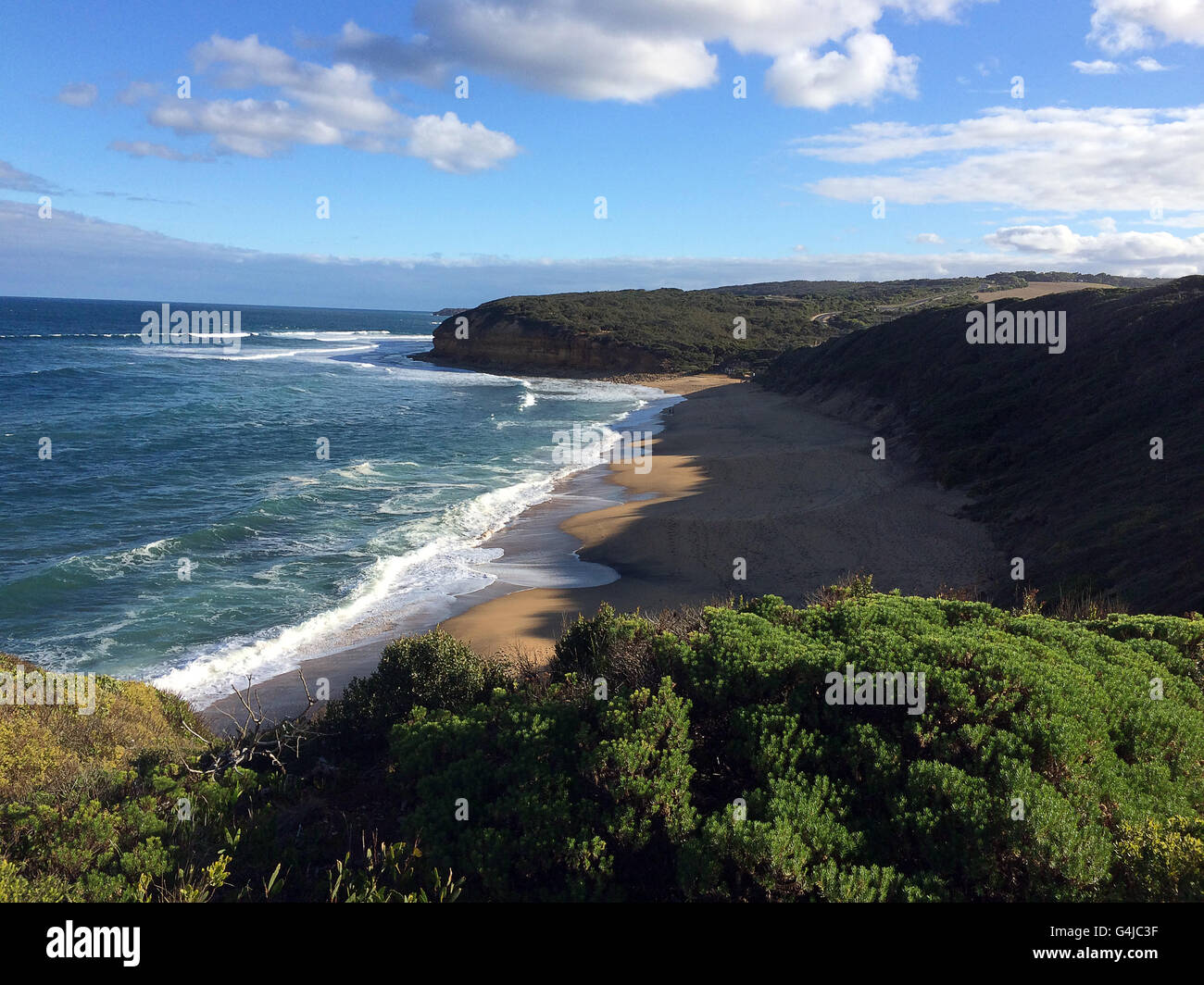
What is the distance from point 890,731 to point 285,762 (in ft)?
15.4

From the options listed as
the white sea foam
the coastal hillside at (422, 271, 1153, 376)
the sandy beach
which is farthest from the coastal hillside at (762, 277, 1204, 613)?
the coastal hillside at (422, 271, 1153, 376)

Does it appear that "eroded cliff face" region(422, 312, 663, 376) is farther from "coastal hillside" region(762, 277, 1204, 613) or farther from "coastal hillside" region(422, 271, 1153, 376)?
"coastal hillside" region(762, 277, 1204, 613)

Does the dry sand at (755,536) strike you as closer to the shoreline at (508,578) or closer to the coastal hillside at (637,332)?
the shoreline at (508,578)

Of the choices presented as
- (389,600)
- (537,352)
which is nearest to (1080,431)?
(389,600)

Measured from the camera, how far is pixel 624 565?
51.5 ft

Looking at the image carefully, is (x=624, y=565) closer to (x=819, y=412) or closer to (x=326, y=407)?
(x=819, y=412)

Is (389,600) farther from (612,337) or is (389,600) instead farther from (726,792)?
(612,337)

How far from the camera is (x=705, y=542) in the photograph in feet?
54.5

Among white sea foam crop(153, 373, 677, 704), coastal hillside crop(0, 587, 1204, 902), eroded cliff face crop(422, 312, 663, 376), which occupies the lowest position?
white sea foam crop(153, 373, 677, 704)

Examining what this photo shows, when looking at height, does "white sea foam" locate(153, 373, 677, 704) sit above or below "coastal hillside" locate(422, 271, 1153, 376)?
below

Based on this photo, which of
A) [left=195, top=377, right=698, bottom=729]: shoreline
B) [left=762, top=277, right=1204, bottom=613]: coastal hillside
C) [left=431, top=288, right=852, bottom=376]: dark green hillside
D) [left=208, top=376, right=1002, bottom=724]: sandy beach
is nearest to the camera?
[left=195, top=377, right=698, bottom=729]: shoreline

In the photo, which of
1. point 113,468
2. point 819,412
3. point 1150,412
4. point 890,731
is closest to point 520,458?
point 113,468

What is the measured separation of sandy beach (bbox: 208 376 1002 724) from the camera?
12469 millimetres

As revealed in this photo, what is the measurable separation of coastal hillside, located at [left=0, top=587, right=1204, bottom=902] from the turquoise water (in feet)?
20.0
